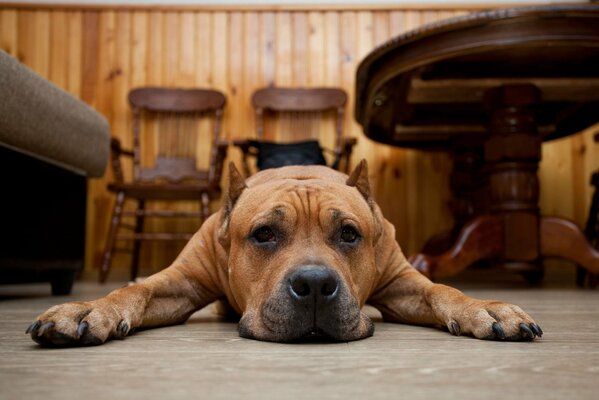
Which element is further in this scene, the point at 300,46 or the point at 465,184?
the point at 300,46

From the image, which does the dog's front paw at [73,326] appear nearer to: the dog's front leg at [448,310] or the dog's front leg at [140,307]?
the dog's front leg at [140,307]

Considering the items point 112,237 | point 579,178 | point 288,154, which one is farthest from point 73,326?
point 579,178

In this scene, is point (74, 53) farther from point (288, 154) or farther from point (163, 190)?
point (288, 154)

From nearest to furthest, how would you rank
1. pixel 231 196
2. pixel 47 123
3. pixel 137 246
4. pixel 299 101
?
pixel 231 196 < pixel 47 123 < pixel 137 246 < pixel 299 101

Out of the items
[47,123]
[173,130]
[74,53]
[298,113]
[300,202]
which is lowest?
[300,202]

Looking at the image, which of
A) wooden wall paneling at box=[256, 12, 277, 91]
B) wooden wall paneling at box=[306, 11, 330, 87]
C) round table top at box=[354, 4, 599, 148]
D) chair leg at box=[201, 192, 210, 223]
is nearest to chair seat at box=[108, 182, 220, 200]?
chair leg at box=[201, 192, 210, 223]

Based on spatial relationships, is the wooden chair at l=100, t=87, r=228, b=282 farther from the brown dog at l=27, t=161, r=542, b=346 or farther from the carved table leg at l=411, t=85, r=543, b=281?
the brown dog at l=27, t=161, r=542, b=346

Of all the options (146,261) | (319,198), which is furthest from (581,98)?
(146,261)

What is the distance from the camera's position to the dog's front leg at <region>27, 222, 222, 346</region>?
3.48 ft

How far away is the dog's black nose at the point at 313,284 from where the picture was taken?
3.64 ft

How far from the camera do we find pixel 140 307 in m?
1.33

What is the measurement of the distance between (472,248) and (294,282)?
1680 millimetres

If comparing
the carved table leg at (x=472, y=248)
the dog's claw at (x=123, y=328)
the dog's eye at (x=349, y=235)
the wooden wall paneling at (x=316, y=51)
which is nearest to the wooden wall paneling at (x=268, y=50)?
the wooden wall paneling at (x=316, y=51)

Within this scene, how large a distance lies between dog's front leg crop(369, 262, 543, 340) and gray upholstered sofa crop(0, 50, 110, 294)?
131 cm
